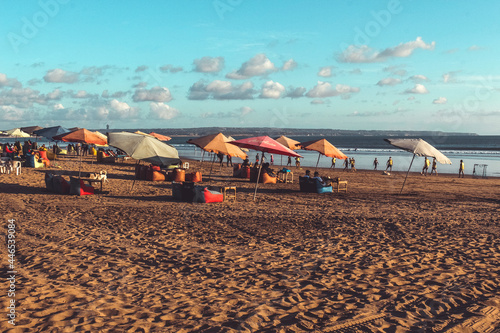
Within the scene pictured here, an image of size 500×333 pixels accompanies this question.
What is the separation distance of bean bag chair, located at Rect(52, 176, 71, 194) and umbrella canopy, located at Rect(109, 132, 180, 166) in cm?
277

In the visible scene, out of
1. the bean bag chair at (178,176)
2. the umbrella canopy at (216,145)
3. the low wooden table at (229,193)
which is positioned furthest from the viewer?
the bean bag chair at (178,176)

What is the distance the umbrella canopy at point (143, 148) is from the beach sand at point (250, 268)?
1.58 metres

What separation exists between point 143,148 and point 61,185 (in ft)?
11.9

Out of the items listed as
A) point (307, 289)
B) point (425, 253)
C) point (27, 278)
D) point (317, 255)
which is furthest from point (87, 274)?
point (425, 253)

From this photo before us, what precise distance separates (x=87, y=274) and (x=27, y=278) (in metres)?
0.80

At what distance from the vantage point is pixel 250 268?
6625 millimetres

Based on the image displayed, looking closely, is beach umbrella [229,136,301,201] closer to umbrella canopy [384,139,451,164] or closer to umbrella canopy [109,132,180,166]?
umbrella canopy [109,132,180,166]

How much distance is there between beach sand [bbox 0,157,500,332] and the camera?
15.5 feet

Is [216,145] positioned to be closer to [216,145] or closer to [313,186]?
[216,145]

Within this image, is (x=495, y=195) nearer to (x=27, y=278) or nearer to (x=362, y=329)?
(x=362, y=329)

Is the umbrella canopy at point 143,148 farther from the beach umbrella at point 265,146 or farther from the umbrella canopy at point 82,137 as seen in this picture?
the umbrella canopy at point 82,137

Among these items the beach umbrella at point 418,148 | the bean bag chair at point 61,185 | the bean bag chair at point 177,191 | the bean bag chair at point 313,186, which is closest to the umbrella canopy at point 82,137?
the bean bag chair at point 61,185

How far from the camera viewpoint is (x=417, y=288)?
5.75 metres

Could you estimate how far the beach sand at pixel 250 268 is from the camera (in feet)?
15.5
